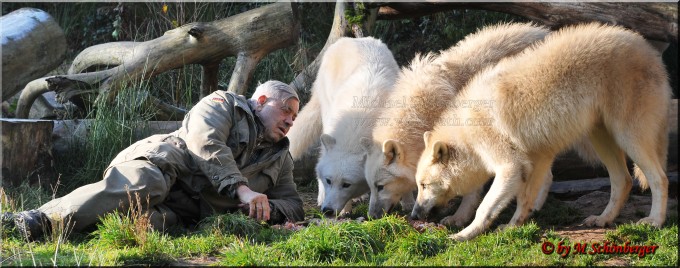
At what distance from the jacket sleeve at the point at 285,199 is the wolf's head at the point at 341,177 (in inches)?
28.4

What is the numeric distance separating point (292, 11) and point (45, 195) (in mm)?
3895

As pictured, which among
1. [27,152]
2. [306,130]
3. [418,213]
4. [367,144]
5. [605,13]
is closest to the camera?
[418,213]

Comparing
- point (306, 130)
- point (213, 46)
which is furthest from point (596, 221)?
point (213, 46)

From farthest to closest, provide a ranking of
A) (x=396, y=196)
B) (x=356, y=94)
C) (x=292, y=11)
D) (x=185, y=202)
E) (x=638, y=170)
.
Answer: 1. (x=292, y=11)
2. (x=356, y=94)
3. (x=396, y=196)
4. (x=638, y=170)
5. (x=185, y=202)

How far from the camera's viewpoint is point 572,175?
8.80 m

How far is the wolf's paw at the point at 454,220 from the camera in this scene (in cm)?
683

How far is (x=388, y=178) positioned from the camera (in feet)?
23.5

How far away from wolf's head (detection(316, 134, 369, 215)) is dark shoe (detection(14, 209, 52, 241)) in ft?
9.12

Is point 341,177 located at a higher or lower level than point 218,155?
lower

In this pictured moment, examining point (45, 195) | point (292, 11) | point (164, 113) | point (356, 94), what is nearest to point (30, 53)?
point (164, 113)

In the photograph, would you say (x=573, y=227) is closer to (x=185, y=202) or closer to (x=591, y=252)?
(x=591, y=252)

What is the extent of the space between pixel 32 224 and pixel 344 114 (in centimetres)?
360

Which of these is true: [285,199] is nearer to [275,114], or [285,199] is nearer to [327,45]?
[275,114]

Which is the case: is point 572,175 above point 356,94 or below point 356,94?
below
